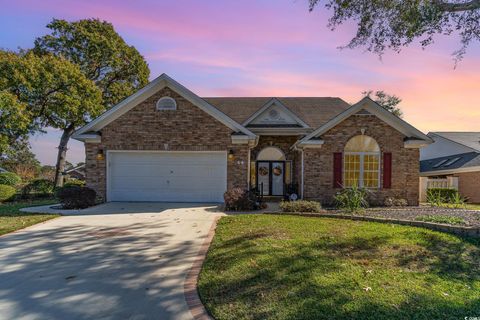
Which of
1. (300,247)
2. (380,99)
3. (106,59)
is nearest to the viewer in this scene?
(300,247)

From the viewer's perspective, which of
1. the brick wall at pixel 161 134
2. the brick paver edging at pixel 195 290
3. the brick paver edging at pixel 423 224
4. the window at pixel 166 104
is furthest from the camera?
the window at pixel 166 104

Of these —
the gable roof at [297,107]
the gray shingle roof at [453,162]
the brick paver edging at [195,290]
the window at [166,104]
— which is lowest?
the brick paver edging at [195,290]

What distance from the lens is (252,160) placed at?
18.1m

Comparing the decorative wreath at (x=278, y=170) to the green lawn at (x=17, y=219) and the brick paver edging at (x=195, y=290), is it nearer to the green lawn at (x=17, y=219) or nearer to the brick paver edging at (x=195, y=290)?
the green lawn at (x=17, y=219)

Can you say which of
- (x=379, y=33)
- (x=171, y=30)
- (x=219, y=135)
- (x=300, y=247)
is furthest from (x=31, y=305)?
(x=379, y=33)

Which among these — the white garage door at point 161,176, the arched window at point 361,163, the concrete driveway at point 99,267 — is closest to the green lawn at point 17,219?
the concrete driveway at point 99,267

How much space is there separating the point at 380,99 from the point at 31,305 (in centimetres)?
4271

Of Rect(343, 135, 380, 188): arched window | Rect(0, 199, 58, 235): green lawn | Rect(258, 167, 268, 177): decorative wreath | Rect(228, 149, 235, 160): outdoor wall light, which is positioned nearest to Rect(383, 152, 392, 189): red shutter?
Rect(343, 135, 380, 188): arched window

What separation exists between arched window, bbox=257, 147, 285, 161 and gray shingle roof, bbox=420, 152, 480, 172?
14250 millimetres

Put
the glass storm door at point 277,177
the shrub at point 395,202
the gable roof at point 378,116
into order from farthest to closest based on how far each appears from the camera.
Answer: the glass storm door at point 277,177
the gable roof at point 378,116
the shrub at point 395,202

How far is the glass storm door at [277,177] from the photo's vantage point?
18.2m

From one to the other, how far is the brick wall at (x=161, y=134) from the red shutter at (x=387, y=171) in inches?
250

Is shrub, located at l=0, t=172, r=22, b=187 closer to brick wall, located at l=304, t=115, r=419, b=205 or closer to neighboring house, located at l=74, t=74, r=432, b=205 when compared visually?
neighboring house, located at l=74, t=74, r=432, b=205

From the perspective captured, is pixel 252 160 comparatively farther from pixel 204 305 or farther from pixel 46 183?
pixel 204 305
